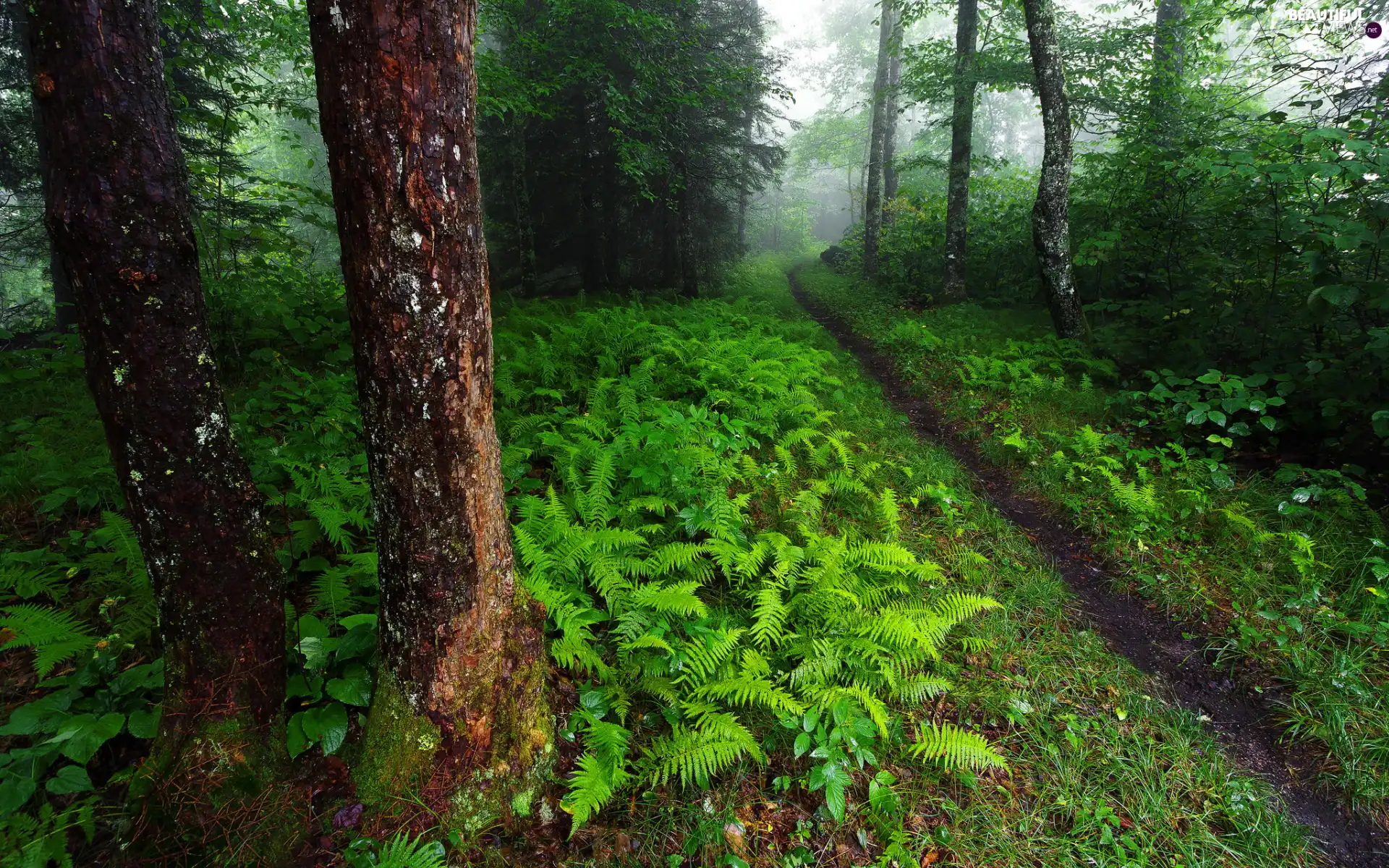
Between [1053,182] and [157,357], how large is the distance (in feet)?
37.9

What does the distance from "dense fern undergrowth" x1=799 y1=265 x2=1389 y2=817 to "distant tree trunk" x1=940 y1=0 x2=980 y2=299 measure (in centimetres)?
567

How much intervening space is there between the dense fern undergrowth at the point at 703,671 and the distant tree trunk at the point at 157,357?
0.30 meters

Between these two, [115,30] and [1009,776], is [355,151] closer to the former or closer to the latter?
[115,30]

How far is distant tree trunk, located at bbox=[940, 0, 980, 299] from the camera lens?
42.1 ft

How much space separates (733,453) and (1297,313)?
21.8 ft

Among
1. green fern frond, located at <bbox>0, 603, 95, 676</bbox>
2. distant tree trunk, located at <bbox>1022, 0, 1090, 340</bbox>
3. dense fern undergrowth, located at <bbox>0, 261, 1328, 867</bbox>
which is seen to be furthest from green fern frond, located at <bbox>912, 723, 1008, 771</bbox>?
distant tree trunk, located at <bbox>1022, 0, 1090, 340</bbox>

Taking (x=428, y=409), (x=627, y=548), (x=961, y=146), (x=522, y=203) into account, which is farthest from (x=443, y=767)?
(x=961, y=146)

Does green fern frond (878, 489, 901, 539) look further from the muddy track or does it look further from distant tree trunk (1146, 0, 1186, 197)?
distant tree trunk (1146, 0, 1186, 197)

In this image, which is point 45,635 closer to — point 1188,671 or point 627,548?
point 627,548

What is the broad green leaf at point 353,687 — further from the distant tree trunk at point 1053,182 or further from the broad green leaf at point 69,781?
the distant tree trunk at point 1053,182

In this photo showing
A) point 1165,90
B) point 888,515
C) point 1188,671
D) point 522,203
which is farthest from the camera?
point 522,203

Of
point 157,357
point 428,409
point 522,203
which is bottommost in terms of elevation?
point 428,409

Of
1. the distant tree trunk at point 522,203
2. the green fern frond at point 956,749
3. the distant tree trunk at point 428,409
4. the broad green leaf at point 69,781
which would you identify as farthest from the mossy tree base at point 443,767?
the distant tree trunk at point 522,203

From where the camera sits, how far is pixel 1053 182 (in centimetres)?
925
